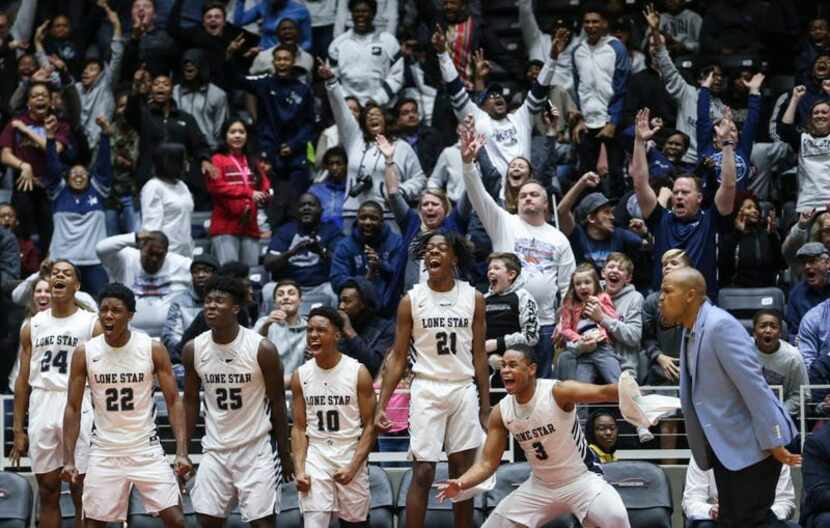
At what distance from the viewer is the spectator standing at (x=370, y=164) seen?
16.3m

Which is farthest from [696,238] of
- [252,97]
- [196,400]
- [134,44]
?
[134,44]

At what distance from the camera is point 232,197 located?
16.4 meters

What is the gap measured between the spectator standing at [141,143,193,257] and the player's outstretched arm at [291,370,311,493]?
14.0 ft

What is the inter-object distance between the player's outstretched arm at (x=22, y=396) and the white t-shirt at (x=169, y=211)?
3585 millimetres

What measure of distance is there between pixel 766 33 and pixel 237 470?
974 cm

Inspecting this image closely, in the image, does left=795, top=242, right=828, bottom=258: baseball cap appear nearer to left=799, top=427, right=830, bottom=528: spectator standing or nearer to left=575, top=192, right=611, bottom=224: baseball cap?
left=575, top=192, right=611, bottom=224: baseball cap

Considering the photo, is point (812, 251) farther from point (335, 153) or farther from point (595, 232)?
point (335, 153)

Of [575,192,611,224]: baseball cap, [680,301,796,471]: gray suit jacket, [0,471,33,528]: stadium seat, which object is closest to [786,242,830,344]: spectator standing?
[575,192,611,224]: baseball cap

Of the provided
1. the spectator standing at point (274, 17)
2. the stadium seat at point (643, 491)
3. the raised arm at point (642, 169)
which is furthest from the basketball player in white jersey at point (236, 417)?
the spectator standing at point (274, 17)

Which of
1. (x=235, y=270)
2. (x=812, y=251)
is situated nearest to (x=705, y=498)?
(x=812, y=251)

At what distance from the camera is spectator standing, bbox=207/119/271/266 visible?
53.7 ft

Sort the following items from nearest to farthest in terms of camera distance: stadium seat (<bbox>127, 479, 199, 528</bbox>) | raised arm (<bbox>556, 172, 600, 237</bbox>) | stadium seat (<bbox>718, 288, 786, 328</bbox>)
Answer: stadium seat (<bbox>127, 479, 199, 528</bbox>), raised arm (<bbox>556, 172, 600, 237</bbox>), stadium seat (<bbox>718, 288, 786, 328</bbox>)

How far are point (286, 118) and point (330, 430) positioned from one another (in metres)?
6.49

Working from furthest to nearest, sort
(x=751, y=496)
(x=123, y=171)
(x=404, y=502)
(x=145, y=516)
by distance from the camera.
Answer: (x=123, y=171)
(x=145, y=516)
(x=404, y=502)
(x=751, y=496)
